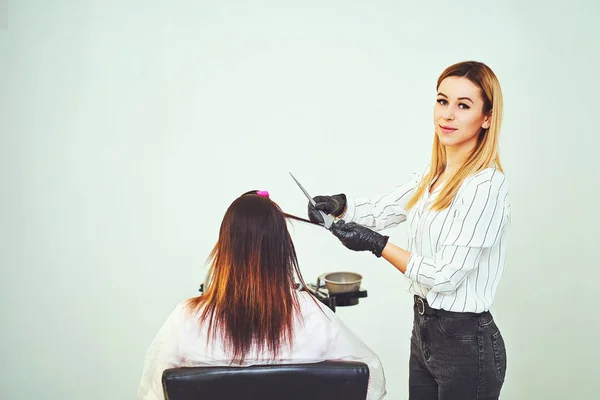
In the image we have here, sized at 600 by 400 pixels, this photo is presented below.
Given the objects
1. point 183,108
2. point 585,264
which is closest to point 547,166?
point 585,264

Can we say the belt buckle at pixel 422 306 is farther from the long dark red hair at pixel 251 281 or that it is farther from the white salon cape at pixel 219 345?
the long dark red hair at pixel 251 281

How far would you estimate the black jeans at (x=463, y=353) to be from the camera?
1.48 m

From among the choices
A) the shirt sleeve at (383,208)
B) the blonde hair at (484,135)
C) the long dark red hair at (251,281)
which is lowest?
the long dark red hair at (251,281)

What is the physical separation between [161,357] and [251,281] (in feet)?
0.95

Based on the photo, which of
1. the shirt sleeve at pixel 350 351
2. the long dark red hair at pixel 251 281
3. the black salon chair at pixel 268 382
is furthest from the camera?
the shirt sleeve at pixel 350 351

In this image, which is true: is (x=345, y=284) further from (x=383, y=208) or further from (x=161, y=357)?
(x=161, y=357)

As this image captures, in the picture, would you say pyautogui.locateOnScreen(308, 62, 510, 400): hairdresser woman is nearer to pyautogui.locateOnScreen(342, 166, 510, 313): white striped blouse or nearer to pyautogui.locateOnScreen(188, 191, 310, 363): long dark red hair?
pyautogui.locateOnScreen(342, 166, 510, 313): white striped blouse

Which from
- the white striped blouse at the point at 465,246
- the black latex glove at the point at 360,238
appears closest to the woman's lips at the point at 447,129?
the white striped blouse at the point at 465,246

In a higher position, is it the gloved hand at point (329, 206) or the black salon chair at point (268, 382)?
the gloved hand at point (329, 206)

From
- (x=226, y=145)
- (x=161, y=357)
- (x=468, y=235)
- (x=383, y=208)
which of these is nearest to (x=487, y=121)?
(x=468, y=235)

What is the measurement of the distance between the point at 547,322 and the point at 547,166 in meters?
0.62

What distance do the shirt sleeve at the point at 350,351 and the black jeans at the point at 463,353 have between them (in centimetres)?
14

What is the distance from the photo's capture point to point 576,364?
2.40m

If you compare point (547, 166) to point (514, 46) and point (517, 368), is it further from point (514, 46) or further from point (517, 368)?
point (517, 368)
